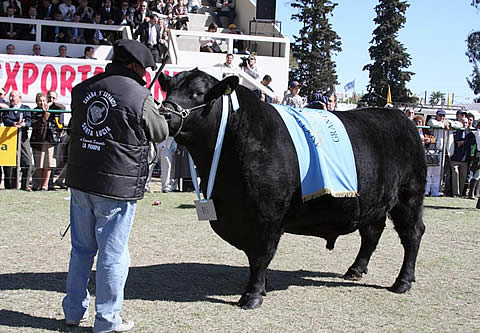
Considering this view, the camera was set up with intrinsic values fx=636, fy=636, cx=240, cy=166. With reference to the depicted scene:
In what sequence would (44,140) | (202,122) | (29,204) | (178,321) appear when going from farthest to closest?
(44,140), (29,204), (202,122), (178,321)

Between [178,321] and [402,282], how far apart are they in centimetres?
241

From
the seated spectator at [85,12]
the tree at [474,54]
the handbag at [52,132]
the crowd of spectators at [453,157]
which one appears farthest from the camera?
the tree at [474,54]

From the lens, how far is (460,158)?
49.0 feet

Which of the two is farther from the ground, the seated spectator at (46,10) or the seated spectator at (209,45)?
the seated spectator at (46,10)

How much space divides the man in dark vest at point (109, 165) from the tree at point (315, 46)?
47.5 m

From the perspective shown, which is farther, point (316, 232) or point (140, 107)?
point (316, 232)

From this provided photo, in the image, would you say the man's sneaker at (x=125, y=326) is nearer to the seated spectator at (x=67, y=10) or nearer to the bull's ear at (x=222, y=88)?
the bull's ear at (x=222, y=88)

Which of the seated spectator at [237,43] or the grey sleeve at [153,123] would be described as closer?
the grey sleeve at [153,123]

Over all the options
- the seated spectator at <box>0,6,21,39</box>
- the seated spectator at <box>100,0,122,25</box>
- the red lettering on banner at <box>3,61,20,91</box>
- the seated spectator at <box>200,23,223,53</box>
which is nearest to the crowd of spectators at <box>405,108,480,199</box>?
the seated spectator at <box>200,23,223,53</box>

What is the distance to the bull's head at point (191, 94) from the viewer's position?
523 centimetres

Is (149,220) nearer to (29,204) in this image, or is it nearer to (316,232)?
(29,204)

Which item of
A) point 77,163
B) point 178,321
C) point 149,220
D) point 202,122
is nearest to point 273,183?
point 202,122

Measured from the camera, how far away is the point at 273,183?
18.3ft

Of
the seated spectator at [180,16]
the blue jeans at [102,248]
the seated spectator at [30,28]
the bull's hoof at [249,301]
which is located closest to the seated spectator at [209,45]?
the seated spectator at [180,16]
